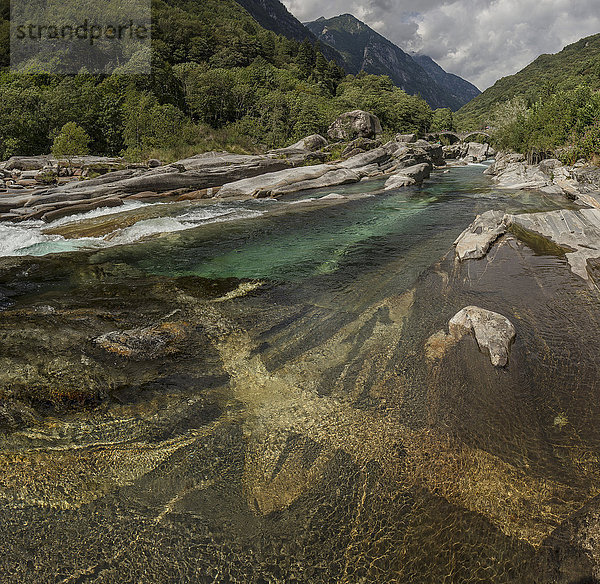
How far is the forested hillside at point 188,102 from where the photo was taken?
42719mm

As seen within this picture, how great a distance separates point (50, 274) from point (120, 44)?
84694 millimetres

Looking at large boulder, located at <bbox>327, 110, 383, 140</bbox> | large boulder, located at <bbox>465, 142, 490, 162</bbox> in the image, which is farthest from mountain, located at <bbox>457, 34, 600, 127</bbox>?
large boulder, located at <bbox>327, 110, 383, 140</bbox>

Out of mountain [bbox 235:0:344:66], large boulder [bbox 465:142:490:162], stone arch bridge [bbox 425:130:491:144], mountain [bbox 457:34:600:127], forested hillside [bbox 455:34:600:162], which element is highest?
mountain [bbox 235:0:344:66]

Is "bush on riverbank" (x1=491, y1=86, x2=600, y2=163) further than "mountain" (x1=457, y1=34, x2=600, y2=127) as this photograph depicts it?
No

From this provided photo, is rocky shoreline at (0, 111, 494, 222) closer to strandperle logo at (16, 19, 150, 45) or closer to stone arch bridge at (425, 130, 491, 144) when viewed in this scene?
strandperle logo at (16, 19, 150, 45)

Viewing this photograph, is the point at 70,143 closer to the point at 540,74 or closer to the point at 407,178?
the point at 407,178

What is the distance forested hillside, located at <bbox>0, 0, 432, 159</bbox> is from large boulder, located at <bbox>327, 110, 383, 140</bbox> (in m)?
2.45

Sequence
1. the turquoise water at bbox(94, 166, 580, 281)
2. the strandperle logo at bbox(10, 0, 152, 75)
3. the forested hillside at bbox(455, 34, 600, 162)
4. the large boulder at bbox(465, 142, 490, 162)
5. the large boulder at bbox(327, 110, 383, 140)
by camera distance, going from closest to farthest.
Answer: the turquoise water at bbox(94, 166, 580, 281)
the forested hillside at bbox(455, 34, 600, 162)
the large boulder at bbox(327, 110, 383, 140)
the strandperle logo at bbox(10, 0, 152, 75)
the large boulder at bbox(465, 142, 490, 162)

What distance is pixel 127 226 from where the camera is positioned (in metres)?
18.1

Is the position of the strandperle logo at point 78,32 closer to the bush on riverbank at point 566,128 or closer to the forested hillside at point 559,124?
the forested hillside at point 559,124

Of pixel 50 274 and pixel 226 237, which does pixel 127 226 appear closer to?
pixel 226 237

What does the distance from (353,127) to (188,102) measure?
29969 mm

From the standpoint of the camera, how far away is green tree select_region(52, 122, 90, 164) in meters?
37.3

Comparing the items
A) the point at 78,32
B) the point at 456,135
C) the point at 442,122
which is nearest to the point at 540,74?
the point at 442,122
